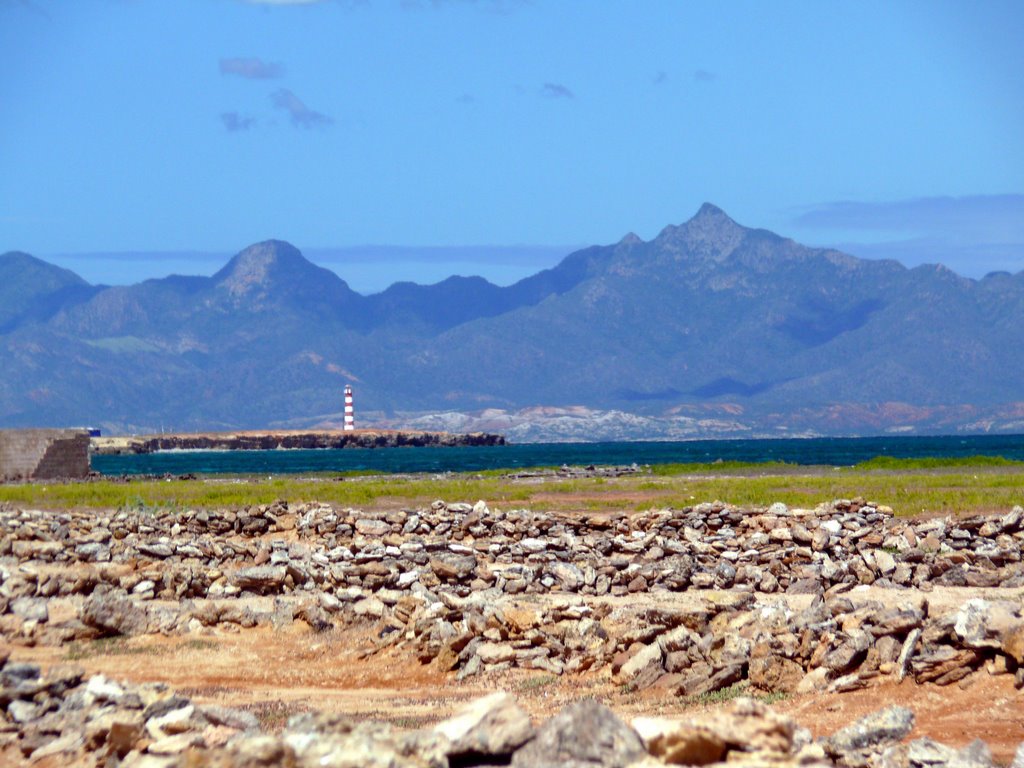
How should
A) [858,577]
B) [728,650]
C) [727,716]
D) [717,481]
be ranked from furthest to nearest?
[717,481]
[858,577]
[728,650]
[727,716]

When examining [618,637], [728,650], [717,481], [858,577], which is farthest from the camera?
[717,481]

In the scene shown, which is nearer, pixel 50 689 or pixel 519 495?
pixel 50 689

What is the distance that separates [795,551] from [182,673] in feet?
36.2

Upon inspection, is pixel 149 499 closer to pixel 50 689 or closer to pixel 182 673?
pixel 182 673

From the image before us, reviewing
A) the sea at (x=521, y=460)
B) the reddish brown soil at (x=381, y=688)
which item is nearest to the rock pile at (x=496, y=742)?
the reddish brown soil at (x=381, y=688)

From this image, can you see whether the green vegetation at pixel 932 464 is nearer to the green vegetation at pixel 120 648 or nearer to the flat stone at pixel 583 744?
the green vegetation at pixel 120 648

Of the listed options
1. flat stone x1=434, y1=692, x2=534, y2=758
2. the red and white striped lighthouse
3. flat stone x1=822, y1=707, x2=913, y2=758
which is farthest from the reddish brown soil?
the red and white striped lighthouse

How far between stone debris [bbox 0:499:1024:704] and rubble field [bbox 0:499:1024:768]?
4 centimetres

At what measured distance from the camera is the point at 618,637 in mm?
15477

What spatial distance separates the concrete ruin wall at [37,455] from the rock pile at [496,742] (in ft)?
159

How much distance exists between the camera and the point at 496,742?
8.70 metres

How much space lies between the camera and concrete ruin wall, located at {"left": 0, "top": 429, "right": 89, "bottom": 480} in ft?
187

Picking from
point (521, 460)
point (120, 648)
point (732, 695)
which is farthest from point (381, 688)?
point (521, 460)

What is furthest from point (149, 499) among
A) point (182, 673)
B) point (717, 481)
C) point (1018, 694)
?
point (1018, 694)
